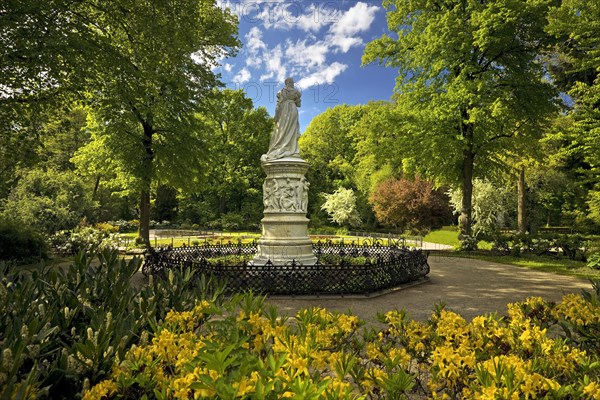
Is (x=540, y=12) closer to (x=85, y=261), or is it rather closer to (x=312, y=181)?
(x=85, y=261)

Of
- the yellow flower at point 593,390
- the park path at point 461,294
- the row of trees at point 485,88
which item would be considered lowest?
the park path at point 461,294

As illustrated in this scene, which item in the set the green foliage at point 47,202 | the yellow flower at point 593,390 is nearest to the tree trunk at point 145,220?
the green foliage at point 47,202

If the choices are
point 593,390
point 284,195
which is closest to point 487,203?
point 284,195

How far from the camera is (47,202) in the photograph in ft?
69.4

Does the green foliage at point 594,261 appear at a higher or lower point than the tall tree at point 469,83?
lower

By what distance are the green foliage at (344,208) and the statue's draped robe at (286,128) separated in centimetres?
2699

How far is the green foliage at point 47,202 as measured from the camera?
2023 cm

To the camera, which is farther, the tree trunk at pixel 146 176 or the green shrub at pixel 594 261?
the tree trunk at pixel 146 176

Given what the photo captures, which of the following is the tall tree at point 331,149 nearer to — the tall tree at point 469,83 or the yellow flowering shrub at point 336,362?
the tall tree at point 469,83

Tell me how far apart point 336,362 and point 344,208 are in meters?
37.0

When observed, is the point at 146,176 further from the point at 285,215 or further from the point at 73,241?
the point at 285,215

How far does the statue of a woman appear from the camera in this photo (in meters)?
11.8

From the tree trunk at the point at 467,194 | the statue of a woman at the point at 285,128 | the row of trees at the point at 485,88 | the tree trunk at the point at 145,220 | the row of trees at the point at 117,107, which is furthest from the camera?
the tree trunk at the point at 145,220

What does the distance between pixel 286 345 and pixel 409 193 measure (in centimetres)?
3268
